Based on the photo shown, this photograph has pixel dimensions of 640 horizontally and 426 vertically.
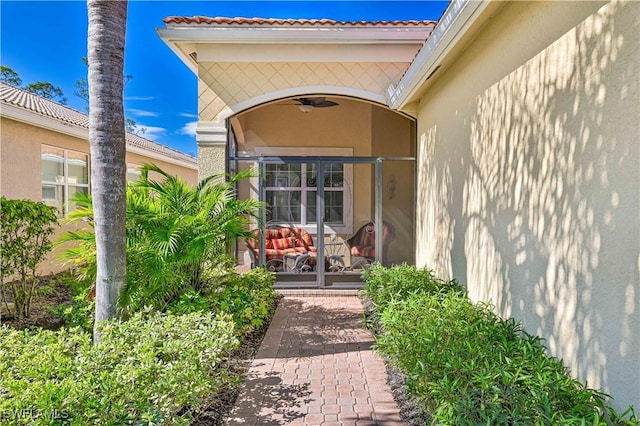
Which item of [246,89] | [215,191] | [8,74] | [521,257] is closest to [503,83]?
[521,257]

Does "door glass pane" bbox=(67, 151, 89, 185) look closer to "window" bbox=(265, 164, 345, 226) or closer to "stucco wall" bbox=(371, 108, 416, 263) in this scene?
"window" bbox=(265, 164, 345, 226)

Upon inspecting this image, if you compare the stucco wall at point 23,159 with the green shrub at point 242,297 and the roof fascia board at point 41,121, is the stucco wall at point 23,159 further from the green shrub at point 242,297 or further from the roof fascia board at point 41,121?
the green shrub at point 242,297

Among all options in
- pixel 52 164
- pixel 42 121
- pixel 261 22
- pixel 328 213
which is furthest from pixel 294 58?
pixel 52 164

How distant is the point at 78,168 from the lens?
12711 millimetres

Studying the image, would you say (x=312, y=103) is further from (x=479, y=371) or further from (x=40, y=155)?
(x=479, y=371)

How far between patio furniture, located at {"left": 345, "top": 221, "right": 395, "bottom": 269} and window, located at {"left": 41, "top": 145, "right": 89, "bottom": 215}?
25.6 feet

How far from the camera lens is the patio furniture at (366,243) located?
988cm

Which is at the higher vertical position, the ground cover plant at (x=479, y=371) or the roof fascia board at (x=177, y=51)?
the roof fascia board at (x=177, y=51)

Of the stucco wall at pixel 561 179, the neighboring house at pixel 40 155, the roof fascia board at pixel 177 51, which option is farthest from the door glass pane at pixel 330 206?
the neighboring house at pixel 40 155

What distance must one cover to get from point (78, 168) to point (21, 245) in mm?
6794

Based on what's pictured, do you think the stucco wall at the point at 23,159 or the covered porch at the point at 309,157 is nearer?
the covered porch at the point at 309,157

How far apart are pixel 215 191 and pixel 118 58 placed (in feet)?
8.52

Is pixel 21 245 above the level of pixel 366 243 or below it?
above

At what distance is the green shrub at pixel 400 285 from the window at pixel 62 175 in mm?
8851
